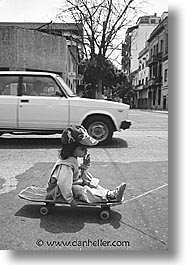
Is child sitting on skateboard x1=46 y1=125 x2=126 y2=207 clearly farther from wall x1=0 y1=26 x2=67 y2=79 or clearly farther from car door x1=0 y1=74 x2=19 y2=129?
wall x1=0 y1=26 x2=67 y2=79

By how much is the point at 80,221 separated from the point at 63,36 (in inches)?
601

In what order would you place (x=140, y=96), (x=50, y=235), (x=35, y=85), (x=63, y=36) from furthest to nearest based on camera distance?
1. (x=140, y=96)
2. (x=63, y=36)
3. (x=35, y=85)
4. (x=50, y=235)

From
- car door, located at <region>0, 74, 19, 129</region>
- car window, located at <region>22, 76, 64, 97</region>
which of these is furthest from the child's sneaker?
car door, located at <region>0, 74, 19, 129</region>

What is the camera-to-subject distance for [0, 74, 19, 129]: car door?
19.2 feet

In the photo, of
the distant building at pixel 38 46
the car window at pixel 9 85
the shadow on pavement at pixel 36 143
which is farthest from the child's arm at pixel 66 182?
the distant building at pixel 38 46

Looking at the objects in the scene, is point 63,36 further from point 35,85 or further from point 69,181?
point 69,181

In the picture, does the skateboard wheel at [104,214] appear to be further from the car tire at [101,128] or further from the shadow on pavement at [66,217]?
the car tire at [101,128]

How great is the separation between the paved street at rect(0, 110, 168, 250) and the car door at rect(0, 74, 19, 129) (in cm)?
106

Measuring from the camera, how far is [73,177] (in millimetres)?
2666

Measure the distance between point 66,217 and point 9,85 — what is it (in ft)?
12.6

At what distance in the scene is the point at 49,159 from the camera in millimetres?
4859

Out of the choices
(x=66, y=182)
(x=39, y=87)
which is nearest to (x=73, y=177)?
(x=66, y=182)

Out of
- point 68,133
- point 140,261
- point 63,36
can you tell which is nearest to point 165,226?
point 140,261

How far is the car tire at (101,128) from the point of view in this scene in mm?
6057
